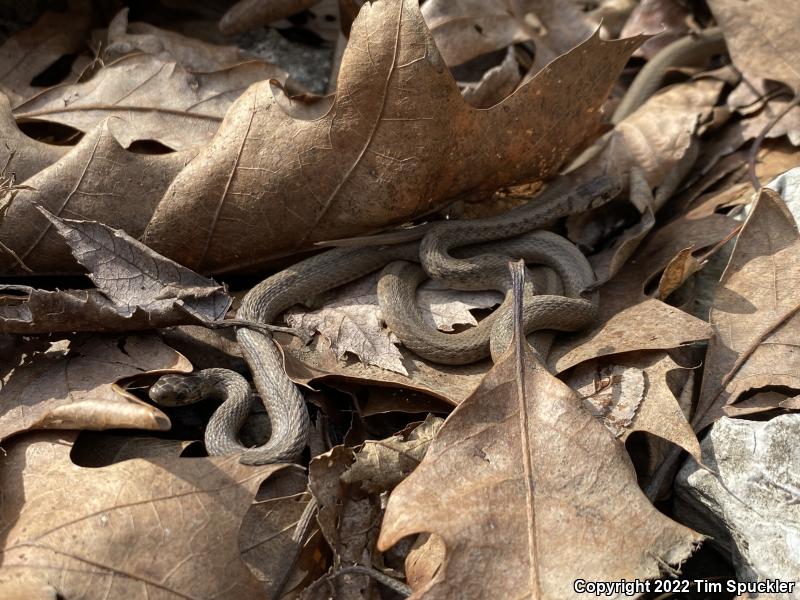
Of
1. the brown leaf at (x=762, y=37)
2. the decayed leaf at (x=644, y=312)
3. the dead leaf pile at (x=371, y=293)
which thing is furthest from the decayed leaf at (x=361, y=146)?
the brown leaf at (x=762, y=37)

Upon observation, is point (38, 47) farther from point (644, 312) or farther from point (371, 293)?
point (644, 312)

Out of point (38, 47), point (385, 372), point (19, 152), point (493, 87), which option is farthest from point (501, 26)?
point (19, 152)

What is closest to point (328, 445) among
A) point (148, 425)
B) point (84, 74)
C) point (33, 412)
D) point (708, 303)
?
point (148, 425)

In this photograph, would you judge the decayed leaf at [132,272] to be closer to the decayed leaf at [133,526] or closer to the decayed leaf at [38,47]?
the decayed leaf at [133,526]

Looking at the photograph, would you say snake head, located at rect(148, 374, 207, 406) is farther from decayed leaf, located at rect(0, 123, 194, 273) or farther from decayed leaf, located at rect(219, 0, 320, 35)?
decayed leaf, located at rect(219, 0, 320, 35)

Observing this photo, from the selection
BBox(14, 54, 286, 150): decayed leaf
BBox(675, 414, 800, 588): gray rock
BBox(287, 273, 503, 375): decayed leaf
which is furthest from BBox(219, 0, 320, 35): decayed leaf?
BBox(675, 414, 800, 588): gray rock
